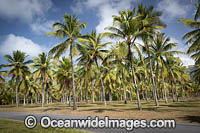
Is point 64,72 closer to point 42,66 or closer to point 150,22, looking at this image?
point 42,66

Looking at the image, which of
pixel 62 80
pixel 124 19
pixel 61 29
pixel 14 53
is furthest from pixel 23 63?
pixel 124 19

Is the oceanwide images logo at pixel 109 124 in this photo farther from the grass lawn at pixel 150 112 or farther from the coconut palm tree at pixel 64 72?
the coconut palm tree at pixel 64 72

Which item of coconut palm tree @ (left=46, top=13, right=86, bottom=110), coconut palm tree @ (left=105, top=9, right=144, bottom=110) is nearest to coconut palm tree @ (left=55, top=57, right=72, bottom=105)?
coconut palm tree @ (left=46, top=13, right=86, bottom=110)

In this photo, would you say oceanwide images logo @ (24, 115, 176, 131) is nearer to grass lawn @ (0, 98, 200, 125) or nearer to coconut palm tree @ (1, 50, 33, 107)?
grass lawn @ (0, 98, 200, 125)

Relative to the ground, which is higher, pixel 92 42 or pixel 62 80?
pixel 92 42

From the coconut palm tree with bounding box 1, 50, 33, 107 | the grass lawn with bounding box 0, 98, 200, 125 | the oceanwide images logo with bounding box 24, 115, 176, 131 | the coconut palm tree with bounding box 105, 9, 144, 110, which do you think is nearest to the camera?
the oceanwide images logo with bounding box 24, 115, 176, 131

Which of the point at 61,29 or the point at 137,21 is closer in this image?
the point at 137,21

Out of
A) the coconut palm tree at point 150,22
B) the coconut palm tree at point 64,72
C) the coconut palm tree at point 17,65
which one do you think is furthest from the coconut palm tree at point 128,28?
the coconut palm tree at point 17,65

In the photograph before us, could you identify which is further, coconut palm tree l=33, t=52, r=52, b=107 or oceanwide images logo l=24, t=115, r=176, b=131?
coconut palm tree l=33, t=52, r=52, b=107

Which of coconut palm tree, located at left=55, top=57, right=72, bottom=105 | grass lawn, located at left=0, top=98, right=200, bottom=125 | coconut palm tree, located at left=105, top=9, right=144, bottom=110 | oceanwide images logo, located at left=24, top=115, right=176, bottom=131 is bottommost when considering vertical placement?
grass lawn, located at left=0, top=98, right=200, bottom=125

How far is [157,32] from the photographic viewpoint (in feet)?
56.7

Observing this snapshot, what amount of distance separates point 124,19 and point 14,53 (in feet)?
79.7

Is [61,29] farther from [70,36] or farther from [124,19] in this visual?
[124,19]

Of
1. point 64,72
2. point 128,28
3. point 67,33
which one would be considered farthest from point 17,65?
point 128,28
